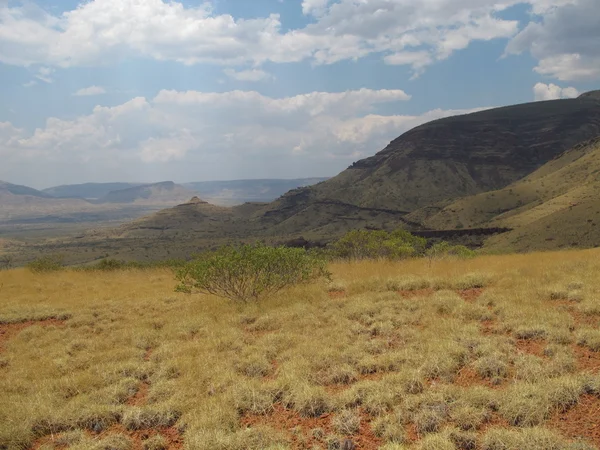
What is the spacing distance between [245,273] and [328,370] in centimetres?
657

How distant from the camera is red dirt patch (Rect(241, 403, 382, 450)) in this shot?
205 inches

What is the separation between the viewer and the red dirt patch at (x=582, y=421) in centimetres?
488

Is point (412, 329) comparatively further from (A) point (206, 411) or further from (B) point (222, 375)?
(A) point (206, 411)

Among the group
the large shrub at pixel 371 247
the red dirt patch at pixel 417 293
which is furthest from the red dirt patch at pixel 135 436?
the large shrub at pixel 371 247

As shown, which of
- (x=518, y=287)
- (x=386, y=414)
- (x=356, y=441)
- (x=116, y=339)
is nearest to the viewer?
(x=356, y=441)

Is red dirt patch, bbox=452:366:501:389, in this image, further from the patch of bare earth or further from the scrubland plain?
the patch of bare earth

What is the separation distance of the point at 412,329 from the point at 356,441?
4034 millimetres

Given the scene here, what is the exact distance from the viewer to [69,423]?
243 inches

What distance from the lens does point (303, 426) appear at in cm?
567

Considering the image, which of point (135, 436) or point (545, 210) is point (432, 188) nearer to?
point (545, 210)

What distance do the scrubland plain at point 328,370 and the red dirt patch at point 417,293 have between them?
0.20 ft

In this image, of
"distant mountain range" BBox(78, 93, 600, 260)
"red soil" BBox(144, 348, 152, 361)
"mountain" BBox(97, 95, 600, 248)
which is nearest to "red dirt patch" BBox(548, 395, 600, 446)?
"red soil" BBox(144, 348, 152, 361)

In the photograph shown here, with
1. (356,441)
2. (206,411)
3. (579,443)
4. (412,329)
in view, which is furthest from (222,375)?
(579,443)

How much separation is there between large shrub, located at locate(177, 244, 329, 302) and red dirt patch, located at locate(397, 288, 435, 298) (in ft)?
11.6
